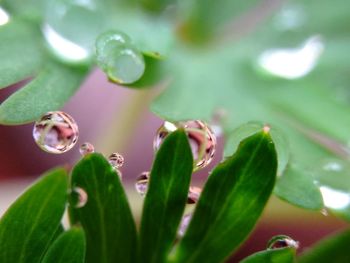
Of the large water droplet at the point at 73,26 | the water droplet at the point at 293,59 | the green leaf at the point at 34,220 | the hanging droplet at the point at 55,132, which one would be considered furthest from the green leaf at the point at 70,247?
the water droplet at the point at 293,59

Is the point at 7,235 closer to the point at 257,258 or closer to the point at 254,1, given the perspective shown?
the point at 257,258

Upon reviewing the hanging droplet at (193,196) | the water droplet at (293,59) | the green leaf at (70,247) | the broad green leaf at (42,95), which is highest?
the water droplet at (293,59)

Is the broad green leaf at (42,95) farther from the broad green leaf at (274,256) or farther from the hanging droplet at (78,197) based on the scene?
the broad green leaf at (274,256)

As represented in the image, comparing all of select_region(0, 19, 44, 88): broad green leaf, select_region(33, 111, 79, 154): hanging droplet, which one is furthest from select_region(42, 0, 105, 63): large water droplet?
select_region(33, 111, 79, 154): hanging droplet

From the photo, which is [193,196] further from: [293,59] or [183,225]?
[293,59]

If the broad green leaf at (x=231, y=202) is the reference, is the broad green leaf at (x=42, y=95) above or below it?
above

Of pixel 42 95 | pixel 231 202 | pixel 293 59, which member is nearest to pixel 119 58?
pixel 42 95

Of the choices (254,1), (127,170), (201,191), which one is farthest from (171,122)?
(127,170)
